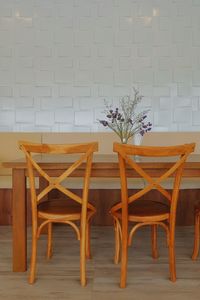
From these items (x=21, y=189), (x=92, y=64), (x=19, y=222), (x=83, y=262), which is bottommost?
(x=83, y=262)

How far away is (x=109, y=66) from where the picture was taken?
169 inches

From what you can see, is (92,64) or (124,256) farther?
(92,64)

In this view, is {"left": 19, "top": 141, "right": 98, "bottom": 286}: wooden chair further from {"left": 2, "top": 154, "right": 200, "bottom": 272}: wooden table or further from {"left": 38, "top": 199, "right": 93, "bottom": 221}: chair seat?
{"left": 2, "top": 154, "right": 200, "bottom": 272}: wooden table

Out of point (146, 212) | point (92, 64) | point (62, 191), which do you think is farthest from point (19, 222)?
point (92, 64)

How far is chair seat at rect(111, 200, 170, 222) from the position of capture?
2.32 meters

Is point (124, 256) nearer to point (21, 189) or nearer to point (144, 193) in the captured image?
point (144, 193)

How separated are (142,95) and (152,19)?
876 mm

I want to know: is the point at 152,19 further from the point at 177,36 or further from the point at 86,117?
the point at 86,117

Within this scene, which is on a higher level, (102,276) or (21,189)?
(21,189)

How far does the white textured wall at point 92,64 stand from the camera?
13.9 ft

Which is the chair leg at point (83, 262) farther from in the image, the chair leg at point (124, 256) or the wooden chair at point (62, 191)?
the chair leg at point (124, 256)

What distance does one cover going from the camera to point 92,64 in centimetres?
429

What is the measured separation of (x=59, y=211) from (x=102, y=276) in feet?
1.68

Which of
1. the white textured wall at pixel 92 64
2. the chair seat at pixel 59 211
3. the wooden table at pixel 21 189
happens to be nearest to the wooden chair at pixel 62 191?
the chair seat at pixel 59 211
